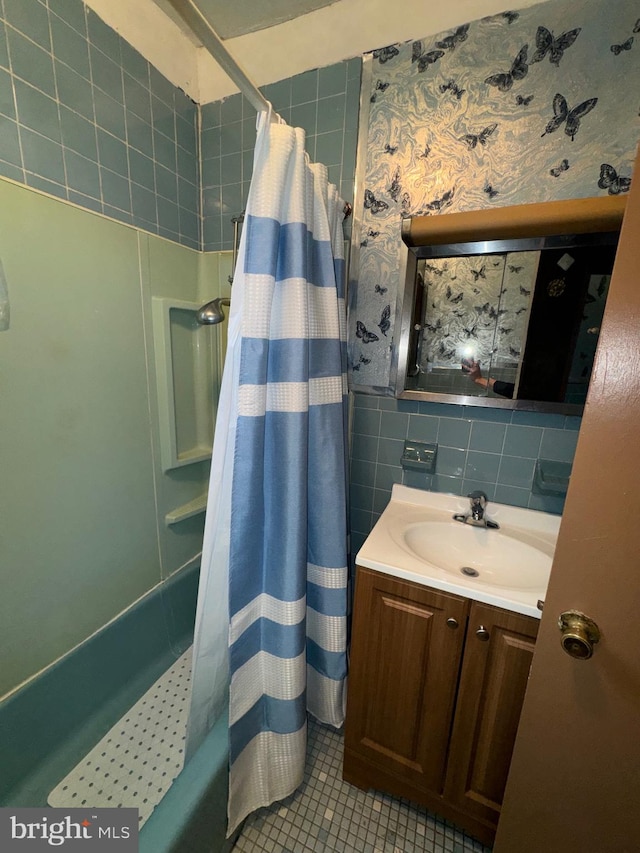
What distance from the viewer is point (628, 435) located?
1.74 feet

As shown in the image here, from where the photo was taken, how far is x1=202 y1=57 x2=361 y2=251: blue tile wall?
1.20 metres

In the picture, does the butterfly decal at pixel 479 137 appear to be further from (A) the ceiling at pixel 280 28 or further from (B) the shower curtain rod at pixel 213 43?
(B) the shower curtain rod at pixel 213 43

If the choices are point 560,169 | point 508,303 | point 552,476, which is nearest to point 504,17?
point 560,169

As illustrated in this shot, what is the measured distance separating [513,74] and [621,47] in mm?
265

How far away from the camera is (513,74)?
3.28ft

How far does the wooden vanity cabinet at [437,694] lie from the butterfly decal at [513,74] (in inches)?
60.5

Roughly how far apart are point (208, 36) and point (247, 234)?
13.0 inches

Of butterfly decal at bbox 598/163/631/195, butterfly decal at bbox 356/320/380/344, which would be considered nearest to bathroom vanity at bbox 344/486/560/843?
butterfly decal at bbox 356/320/380/344

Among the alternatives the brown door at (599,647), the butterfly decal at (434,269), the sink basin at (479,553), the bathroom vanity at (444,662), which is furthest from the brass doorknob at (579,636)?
the butterfly decal at (434,269)

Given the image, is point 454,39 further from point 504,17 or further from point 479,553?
point 479,553

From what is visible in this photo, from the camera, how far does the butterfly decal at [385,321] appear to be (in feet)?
4.12

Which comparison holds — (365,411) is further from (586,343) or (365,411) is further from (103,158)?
(103,158)

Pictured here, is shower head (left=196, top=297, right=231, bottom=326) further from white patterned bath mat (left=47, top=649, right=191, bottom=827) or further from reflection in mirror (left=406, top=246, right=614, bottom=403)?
white patterned bath mat (left=47, top=649, right=191, bottom=827)

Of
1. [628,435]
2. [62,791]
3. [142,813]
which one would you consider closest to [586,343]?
[628,435]
